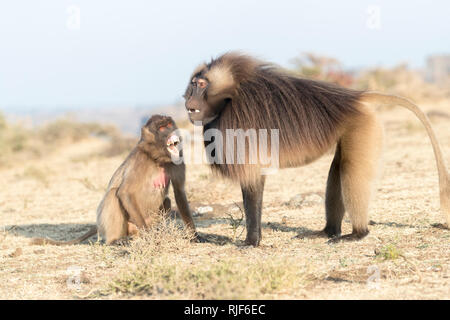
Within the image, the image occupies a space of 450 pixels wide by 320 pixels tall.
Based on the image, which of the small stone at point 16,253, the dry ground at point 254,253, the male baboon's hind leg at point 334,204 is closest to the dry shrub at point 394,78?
the dry ground at point 254,253

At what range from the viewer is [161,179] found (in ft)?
17.8

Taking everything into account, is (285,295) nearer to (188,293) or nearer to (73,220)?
(188,293)

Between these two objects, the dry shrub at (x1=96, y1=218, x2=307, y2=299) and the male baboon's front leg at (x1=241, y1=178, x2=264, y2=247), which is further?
the male baboon's front leg at (x1=241, y1=178, x2=264, y2=247)

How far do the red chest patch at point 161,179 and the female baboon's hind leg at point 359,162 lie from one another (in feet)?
5.45

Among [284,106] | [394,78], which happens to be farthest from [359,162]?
[394,78]

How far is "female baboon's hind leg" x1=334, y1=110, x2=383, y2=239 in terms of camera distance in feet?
15.2

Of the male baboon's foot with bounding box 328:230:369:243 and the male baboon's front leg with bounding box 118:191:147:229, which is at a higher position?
the male baboon's front leg with bounding box 118:191:147:229

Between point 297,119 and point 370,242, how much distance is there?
3.90 ft

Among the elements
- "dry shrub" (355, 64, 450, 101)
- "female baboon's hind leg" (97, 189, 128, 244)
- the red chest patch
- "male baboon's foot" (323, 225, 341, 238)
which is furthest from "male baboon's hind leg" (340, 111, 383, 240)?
"dry shrub" (355, 64, 450, 101)

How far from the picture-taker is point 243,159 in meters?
4.59

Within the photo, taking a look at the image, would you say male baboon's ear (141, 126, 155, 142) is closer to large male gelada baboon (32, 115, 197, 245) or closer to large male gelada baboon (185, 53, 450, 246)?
large male gelada baboon (32, 115, 197, 245)

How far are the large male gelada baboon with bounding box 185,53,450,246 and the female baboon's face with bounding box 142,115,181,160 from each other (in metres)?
0.53

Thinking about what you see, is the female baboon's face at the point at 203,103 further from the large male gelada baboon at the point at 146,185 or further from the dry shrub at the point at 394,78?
the dry shrub at the point at 394,78
